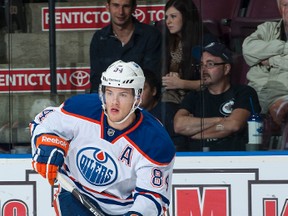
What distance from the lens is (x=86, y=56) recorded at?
5672mm

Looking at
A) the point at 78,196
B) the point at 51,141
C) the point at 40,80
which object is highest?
the point at 40,80

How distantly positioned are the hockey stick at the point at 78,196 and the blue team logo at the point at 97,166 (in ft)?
0.23

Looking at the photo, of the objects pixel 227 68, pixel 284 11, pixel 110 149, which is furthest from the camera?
pixel 227 68

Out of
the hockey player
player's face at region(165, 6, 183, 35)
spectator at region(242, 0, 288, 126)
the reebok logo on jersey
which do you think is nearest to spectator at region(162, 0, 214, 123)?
player's face at region(165, 6, 183, 35)

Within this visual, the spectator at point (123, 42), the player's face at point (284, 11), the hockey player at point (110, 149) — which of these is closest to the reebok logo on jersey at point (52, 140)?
the hockey player at point (110, 149)

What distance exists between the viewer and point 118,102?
4281mm

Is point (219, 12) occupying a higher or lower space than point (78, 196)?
higher

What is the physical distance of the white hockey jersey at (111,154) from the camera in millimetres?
4309

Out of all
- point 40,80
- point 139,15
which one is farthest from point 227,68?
point 40,80

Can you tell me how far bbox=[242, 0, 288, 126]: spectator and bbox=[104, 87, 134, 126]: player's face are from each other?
1.39 m

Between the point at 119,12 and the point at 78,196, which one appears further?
the point at 119,12

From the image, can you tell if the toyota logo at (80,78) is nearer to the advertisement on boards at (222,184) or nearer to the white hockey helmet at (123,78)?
the advertisement on boards at (222,184)

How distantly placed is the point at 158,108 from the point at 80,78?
1.41 ft

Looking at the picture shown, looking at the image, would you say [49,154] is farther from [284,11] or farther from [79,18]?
[284,11]
